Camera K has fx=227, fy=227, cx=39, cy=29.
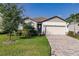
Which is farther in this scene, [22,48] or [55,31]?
[55,31]

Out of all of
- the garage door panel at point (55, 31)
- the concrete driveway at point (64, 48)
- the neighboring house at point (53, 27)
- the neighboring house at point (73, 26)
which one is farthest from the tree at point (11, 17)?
the neighboring house at point (73, 26)

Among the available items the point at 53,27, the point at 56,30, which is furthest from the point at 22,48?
the point at 53,27

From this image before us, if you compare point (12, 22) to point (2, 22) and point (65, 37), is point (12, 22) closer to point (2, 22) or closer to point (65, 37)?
point (2, 22)

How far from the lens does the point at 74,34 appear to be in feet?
59.6

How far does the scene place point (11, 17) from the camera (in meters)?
13.7

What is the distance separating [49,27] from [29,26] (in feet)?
14.5

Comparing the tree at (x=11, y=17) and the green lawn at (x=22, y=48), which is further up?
the tree at (x=11, y=17)

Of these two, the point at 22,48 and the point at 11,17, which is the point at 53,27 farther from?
the point at 22,48

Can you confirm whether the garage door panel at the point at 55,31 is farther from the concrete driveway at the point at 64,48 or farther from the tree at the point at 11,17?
the tree at the point at 11,17

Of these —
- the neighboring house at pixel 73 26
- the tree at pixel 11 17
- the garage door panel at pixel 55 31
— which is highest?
the tree at pixel 11 17

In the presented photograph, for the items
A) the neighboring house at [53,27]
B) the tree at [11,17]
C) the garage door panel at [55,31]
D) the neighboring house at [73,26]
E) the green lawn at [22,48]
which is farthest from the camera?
the garage door panel at [55,31]

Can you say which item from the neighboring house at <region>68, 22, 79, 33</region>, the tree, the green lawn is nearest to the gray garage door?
the neighboring house at <region>68, 22, 79, 33</region>

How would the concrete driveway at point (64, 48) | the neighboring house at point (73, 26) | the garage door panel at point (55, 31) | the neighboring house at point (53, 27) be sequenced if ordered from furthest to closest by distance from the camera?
1. the garage door panel at point (55, 31)
2. the neighboring house at point (73, 26)
3. the neighboring house at point (53, 27)
4. the concrete driveway at point (64, 48)

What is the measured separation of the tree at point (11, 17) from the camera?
13.3m
